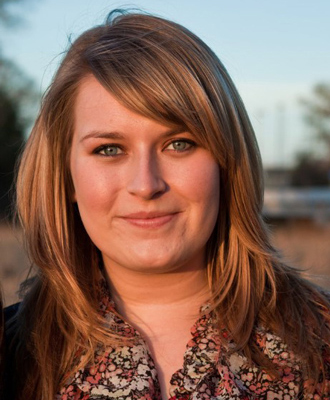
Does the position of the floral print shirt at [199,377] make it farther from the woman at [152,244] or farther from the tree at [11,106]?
the tree at [11,106]

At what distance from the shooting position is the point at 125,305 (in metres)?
2.55

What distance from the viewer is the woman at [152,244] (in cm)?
229

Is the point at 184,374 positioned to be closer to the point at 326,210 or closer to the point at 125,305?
the point at 125,305

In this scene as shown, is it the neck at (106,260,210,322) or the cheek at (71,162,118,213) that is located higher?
the cheek at (71,162,118,213)

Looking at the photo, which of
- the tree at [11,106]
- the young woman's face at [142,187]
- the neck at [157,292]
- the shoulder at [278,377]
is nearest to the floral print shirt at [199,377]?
the shoulder at [278,377]

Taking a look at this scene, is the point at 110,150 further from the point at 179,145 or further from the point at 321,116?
the point at 321,116

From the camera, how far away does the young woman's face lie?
2.26m

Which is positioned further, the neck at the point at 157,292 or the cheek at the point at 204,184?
the neck at the point at 157,292

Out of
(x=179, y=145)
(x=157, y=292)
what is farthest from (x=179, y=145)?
(x=157, y=292)

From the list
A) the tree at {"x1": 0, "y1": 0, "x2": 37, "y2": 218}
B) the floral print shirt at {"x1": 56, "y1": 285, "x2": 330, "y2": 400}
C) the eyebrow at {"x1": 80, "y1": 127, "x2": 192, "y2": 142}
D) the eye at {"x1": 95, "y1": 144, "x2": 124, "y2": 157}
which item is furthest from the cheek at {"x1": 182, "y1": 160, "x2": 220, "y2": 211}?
the tree at {"x1": 0, "y1": 0, "x2": 37, "y2": 218}

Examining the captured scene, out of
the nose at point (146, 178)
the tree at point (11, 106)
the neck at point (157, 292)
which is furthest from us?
the tree at point (11, 106)

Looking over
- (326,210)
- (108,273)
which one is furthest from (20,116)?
(108,273)

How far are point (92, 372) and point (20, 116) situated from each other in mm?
21221

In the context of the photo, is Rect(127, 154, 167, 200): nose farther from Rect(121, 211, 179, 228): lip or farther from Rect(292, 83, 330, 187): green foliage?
Rect(292, 83, 330, 187): green foliage
